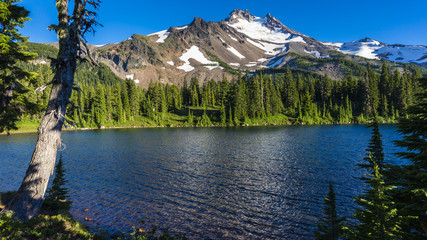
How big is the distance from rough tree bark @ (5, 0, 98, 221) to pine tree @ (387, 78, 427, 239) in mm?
14486

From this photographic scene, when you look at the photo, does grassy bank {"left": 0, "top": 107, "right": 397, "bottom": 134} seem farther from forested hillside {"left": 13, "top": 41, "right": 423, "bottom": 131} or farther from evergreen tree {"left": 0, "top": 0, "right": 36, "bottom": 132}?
evergreen tree {"left": 0, "top": 0, "right": 36, "bottom": 132}

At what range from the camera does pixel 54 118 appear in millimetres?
10078

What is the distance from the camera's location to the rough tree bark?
969cm

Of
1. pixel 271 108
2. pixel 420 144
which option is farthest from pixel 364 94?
pixel 420 144

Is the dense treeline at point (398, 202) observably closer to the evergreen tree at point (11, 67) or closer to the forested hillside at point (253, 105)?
the evergreen tree at point (11, 67)

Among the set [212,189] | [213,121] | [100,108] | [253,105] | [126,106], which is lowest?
[212,189]

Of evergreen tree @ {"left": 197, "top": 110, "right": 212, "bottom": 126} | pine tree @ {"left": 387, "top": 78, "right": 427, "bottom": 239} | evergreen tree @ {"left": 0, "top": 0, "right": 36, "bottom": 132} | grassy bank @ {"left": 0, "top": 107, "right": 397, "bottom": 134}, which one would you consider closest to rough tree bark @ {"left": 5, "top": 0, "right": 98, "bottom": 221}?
evergreen tree @ {"left": 0, "top": 0, "right": 36, "bottom": 132}

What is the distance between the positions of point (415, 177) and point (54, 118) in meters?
14.8

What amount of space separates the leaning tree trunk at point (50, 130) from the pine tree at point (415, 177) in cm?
1449

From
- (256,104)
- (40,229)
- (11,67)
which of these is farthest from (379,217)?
(256,104)

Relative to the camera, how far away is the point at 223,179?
993 inches

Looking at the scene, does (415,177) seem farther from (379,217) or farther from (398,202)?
(379,217)

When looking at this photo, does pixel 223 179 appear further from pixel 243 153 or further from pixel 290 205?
pixel 243 153

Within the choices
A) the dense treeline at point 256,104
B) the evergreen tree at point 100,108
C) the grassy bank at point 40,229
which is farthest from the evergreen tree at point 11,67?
the evergreen tree at point 100,108
